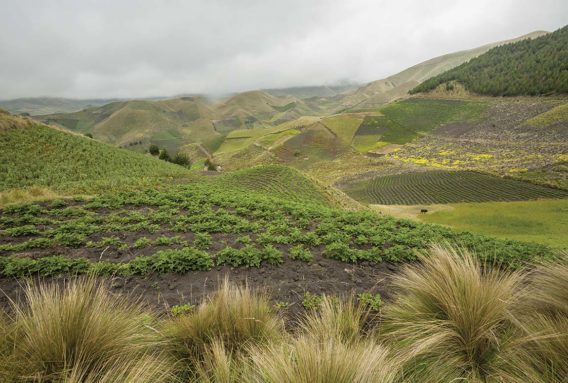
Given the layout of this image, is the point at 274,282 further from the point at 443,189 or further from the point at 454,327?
the point at 443,189

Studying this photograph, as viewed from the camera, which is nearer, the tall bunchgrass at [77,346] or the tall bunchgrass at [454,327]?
the tall bunchgrass at [77,346]

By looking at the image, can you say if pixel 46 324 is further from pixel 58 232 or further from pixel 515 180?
pixel 515 180

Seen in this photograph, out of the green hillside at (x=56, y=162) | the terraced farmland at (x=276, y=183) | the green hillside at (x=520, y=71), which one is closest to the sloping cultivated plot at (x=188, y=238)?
the green hillside at (x=56, y=162)

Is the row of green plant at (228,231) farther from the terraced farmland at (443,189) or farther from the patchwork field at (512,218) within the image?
the terraced farmland at (443,189)

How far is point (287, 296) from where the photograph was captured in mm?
5602

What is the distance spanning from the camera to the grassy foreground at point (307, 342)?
6.56 feet

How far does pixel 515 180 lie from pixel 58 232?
58245mm

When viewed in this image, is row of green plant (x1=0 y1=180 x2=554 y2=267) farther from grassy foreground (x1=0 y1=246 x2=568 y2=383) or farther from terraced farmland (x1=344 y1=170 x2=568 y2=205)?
terraced farmland (x1=344 y1=170 x2=568 y2=205)

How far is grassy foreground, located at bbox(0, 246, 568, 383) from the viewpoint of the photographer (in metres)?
2.00

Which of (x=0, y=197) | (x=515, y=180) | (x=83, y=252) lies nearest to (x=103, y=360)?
(x=83, y=252)

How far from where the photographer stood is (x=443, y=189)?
153 ft

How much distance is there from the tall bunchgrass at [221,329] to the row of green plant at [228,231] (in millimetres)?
4020

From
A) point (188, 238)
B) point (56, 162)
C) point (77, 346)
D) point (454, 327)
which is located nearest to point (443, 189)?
point (188, 238)

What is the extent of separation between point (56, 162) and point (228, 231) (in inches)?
1031
